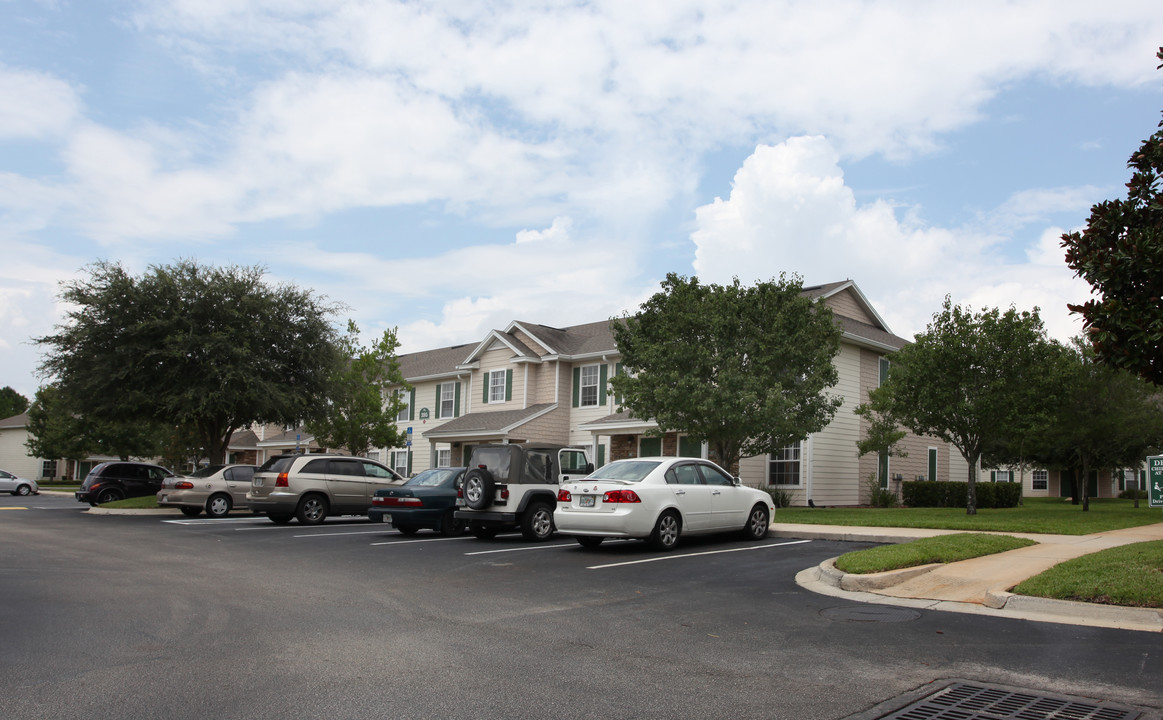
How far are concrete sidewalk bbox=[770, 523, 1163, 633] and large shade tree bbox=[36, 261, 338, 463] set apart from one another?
1984cm

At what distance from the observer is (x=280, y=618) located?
7.72 metres

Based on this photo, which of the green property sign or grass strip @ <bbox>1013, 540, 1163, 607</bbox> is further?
the green property sign

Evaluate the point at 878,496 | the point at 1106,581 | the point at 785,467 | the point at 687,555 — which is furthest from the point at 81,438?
the point at 1106,581

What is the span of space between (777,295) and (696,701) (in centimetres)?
1831

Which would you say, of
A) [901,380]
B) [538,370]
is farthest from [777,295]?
[538,370]

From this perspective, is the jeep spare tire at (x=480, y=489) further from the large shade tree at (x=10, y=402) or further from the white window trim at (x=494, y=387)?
the large shade tree at (x=10, y=402)

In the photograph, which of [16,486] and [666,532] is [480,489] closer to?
[666,532]

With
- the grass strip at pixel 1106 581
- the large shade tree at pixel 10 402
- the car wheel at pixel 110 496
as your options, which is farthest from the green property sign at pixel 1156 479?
the large shade tree at pixel 10 402

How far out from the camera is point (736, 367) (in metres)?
22.2

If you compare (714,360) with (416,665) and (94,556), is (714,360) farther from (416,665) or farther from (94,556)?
(416,665)

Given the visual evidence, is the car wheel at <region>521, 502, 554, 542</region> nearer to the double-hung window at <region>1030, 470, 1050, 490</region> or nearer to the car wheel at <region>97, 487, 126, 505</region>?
the car wheel at <region>97, 487, 126, 505</region>

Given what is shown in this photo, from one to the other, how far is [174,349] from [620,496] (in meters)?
17.1

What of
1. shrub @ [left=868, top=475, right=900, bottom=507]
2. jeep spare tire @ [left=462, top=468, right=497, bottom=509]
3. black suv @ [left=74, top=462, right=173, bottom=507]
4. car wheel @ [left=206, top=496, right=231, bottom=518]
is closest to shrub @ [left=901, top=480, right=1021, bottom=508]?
shrub @ [left=868, top=475, right=900, bottom=507]

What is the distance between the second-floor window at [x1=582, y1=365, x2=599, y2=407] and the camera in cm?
3186
